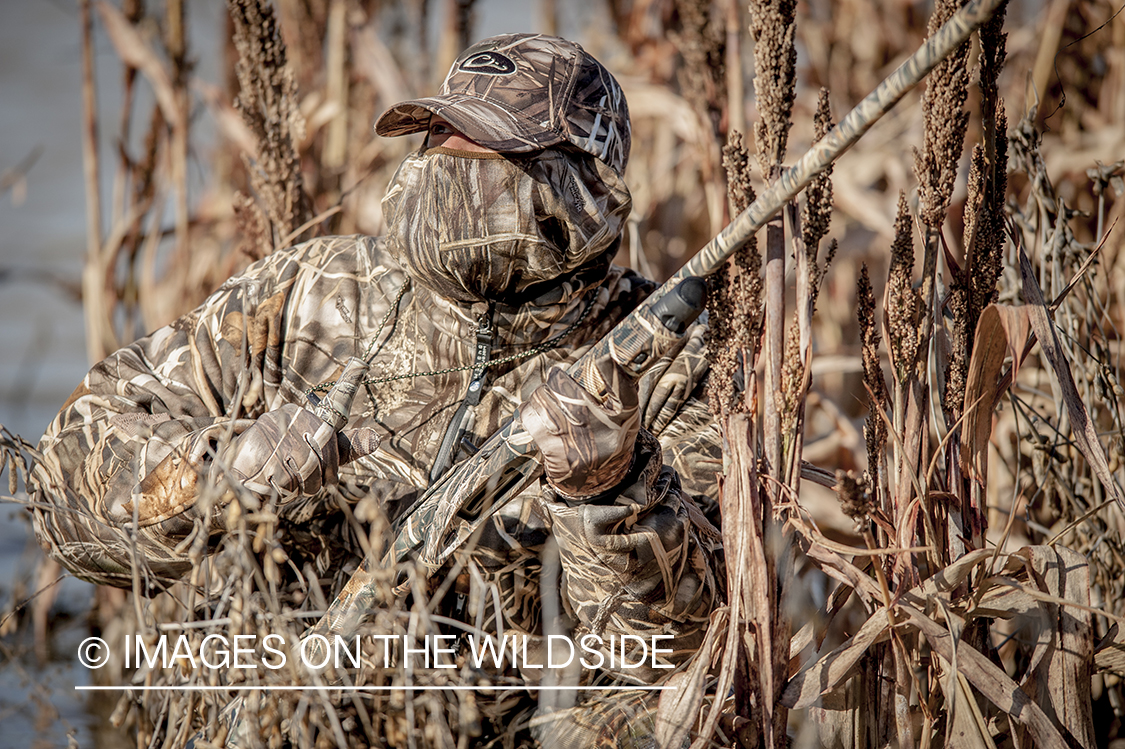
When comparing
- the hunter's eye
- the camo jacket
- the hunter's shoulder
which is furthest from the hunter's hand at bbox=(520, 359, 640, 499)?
the hunter's shoulder

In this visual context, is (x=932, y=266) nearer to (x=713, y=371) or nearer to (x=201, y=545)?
(x=713, y=371)

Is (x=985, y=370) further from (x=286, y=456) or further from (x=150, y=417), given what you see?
(x=150, y=417)

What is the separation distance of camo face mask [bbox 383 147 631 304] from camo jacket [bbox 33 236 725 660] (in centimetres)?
9

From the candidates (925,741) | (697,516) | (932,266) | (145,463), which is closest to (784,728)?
(925,741)

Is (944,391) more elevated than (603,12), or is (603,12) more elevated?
(603,12)

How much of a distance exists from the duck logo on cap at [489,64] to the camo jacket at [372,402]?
322 mm

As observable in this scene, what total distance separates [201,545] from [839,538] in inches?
77.0

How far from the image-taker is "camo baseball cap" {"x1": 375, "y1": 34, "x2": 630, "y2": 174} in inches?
48.7

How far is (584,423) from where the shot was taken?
1024 millimetres

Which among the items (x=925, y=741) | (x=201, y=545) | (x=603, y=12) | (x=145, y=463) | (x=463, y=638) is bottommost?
(x=925, y=741)

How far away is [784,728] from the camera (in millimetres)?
1104

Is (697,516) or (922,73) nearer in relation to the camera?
(922,73)

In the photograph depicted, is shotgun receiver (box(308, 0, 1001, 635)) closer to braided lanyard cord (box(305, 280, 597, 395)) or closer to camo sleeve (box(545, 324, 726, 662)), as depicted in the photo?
camo sleeve (box(545, 324, 726, 662))

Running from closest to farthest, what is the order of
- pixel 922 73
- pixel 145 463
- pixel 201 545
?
1. pixel 922 73
2. pixel 201 545
3. pixel 145 463
